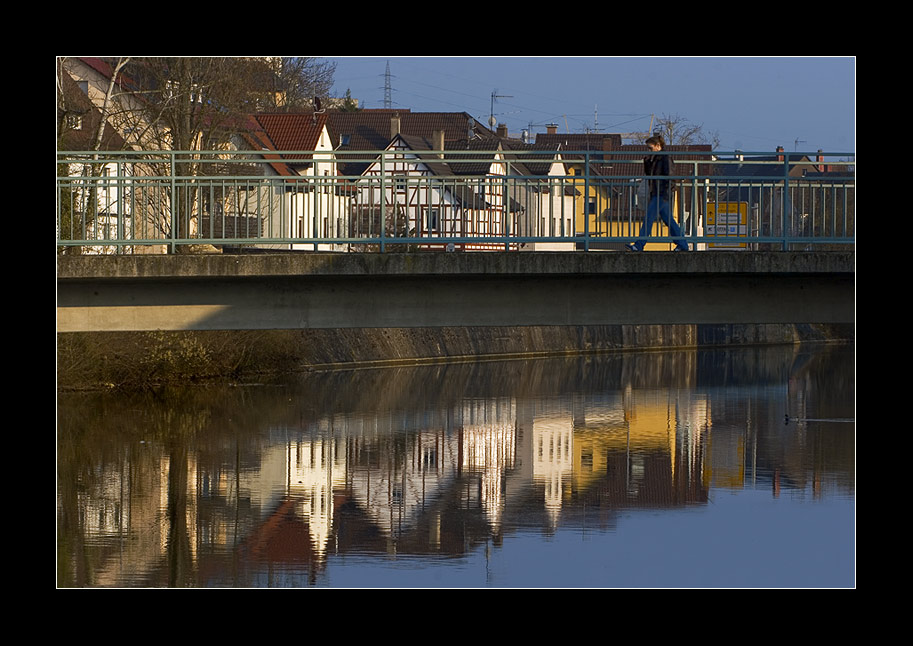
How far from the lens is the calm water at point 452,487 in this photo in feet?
62.0

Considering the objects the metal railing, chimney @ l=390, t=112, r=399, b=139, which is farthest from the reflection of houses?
chimney @ l=390, t=112, r=399, b=139

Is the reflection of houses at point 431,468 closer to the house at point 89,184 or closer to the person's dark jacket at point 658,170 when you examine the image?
the house at point 89,184

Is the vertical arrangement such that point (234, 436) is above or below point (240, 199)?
below

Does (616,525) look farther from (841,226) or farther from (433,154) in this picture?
(433,154)

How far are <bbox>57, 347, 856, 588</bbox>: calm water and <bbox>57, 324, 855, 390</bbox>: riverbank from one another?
1.16m

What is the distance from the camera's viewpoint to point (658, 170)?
18.4 m

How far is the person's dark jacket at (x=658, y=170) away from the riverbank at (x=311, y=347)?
15.9 metres

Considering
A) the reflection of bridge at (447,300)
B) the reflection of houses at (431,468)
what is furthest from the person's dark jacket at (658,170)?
the reflection of houses at (431,468)

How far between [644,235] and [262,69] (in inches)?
1025

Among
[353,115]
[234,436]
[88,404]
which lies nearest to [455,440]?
[234,436]

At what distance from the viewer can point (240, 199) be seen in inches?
722

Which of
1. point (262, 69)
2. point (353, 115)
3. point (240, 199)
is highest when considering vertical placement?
point (353, 115)

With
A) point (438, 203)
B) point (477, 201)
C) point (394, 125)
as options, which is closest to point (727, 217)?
point (477, 201)

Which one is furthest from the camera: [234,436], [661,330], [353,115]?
[353,115]
